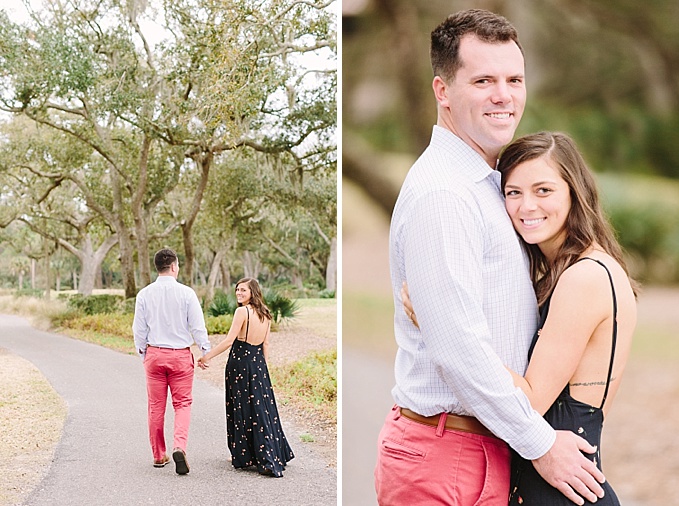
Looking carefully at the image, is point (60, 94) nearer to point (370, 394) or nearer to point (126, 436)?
point (126, 436)

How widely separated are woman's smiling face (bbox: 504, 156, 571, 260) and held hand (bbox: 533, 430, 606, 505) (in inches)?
14.5

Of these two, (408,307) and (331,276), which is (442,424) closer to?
(408,307)

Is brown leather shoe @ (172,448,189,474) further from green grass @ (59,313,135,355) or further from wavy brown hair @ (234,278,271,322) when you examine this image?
wavy brown hair @ (234,278,271,322)

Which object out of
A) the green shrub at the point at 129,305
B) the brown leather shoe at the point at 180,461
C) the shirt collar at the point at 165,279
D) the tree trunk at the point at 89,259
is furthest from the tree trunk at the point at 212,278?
the brown leather shoe at the point at 180,461

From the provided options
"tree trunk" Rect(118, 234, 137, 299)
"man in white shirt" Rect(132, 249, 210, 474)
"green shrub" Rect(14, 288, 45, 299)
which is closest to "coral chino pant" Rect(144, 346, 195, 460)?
"man in white shirt" Rect(132, 249, 210, 474)

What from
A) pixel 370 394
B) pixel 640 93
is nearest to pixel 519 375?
pixel 370 394

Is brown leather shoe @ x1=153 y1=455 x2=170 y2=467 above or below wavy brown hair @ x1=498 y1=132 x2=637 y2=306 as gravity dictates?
below

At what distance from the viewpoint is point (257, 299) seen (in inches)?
113

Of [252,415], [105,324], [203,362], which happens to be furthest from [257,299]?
[105,324]

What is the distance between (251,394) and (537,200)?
1.74 meters

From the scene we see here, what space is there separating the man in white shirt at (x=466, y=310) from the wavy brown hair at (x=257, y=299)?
1432mm

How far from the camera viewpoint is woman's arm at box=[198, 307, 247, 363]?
9.11 ft

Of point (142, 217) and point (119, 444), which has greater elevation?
point (142, 217)

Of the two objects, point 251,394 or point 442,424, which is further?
point 251,394
